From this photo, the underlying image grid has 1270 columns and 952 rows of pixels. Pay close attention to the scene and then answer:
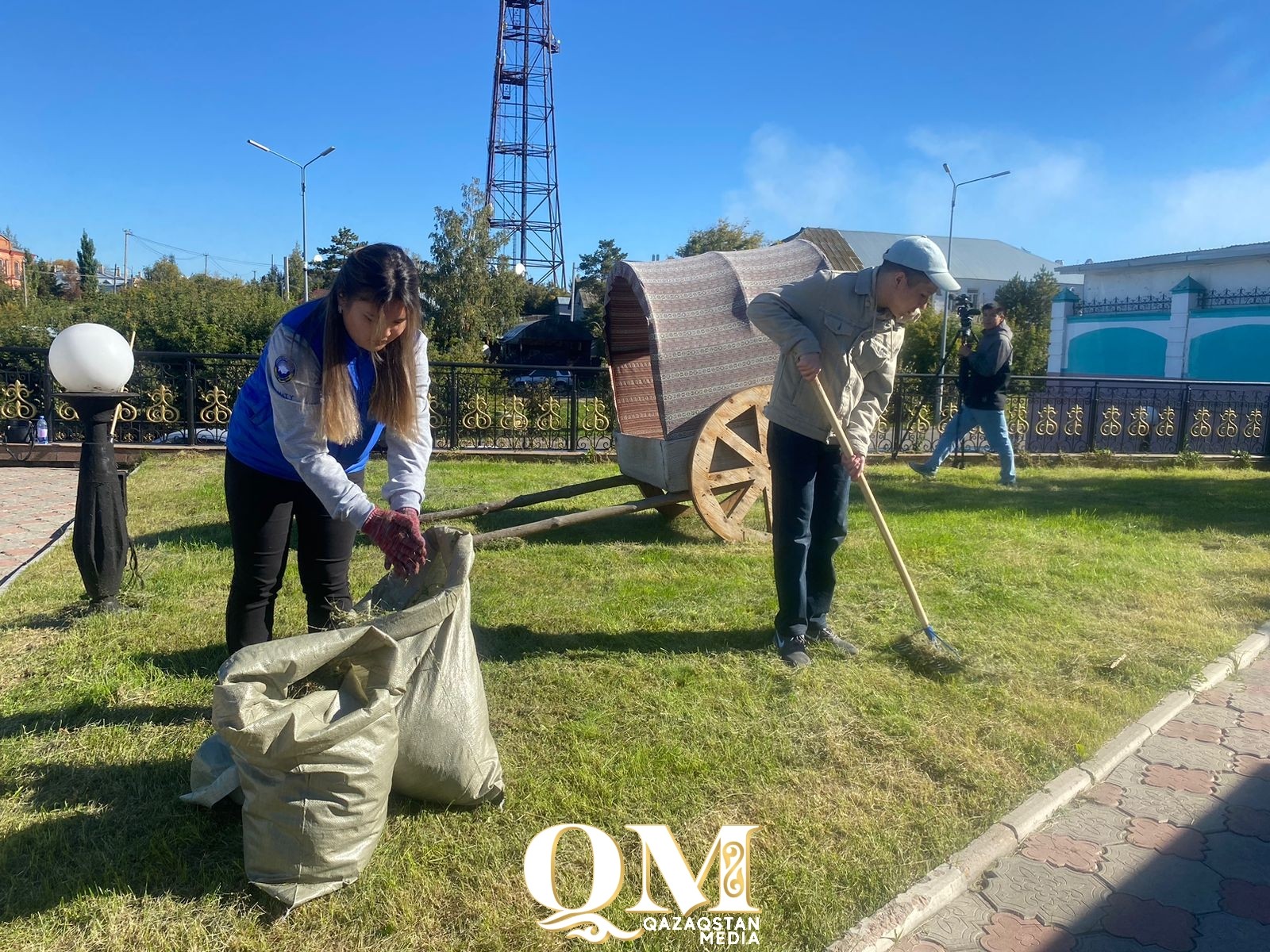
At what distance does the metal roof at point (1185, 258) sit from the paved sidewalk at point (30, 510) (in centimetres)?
4048

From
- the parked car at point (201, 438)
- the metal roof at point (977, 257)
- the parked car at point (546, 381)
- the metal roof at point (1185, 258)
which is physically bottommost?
the parked car at point (201, 438)

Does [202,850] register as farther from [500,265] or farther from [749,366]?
[500,265]

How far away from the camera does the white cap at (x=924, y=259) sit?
Answer: 355 centimetres

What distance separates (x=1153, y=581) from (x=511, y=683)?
4.20 m

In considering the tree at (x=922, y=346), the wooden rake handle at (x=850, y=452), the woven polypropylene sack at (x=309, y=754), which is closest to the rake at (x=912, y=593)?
the wooden rake handle at (x=850, y=452)

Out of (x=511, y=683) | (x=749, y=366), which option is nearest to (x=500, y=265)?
(x=749, y=366)

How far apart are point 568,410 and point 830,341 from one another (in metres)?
8.62

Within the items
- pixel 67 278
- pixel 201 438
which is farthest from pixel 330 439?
pixel 67 278

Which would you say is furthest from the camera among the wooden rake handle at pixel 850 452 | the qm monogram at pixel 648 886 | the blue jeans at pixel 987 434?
the blue jeans at pixel 987 434

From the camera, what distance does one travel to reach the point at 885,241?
6362 cm

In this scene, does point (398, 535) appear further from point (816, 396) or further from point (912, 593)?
point (912, 593)

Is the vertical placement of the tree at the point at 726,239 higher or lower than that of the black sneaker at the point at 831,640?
higher

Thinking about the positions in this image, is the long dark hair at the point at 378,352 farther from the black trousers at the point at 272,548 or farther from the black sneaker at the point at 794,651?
the black sneaker at the point at 794,651

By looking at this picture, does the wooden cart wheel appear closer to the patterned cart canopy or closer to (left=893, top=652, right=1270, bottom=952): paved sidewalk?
the patterned cart canopy
